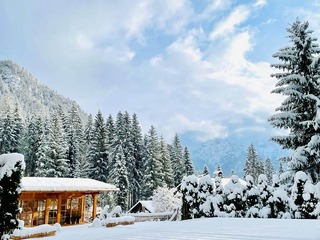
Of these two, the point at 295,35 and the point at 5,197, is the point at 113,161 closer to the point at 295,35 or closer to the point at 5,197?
the point at 295,35

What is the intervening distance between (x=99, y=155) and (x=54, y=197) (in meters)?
22.0

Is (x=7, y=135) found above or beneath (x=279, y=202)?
above

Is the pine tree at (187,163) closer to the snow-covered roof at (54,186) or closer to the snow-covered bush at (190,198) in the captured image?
the snow-covered roof at (54,186)

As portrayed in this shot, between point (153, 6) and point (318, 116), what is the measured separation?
8247 millimetres

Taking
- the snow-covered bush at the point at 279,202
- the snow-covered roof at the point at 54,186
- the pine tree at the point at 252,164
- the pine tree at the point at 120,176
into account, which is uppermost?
the pine tree at the point at 252,164

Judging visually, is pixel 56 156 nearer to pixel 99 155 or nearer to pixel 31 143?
pixel 99 155

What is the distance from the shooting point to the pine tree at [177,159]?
159 ft

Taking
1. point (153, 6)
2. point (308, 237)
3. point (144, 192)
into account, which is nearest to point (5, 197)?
point (308, 237)

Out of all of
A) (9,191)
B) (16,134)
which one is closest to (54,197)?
(9,191)

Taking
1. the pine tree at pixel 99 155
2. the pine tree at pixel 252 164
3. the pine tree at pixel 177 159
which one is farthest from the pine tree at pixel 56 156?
the pine tree at pixel 252 164

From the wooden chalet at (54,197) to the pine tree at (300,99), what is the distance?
1177 centimetres

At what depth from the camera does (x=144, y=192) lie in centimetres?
4419

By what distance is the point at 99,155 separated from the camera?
1606 inches

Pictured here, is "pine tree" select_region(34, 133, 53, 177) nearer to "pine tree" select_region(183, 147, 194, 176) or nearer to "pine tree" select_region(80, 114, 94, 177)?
"pine tree" select_region(80, 114, 94, 177)
